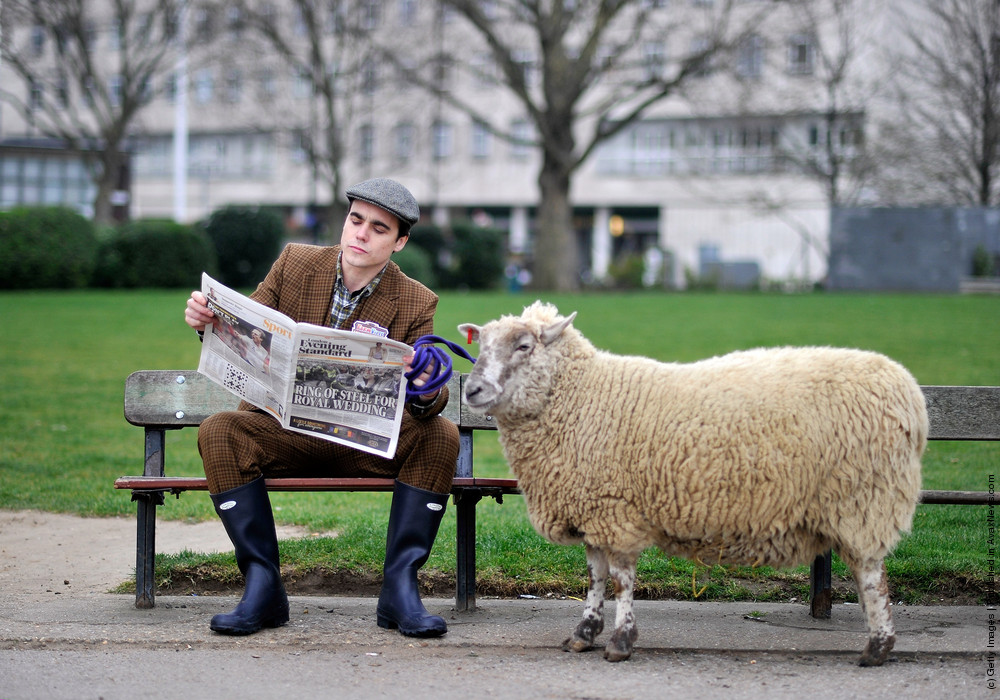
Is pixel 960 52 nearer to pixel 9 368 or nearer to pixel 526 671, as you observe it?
pixel 9 368

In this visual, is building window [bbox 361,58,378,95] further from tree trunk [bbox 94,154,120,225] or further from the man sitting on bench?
Result: the man sitting on bench

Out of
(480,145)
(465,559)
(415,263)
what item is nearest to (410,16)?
(415,263)

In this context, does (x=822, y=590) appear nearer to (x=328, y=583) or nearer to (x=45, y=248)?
(x=328, y=583)

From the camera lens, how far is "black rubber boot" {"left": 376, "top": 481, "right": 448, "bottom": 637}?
4152mm

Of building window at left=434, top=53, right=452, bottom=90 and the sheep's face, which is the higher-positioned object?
building window at left=434, top=53, right=452, bottom=90

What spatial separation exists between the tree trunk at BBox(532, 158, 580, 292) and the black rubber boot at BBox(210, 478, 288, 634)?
902 inches

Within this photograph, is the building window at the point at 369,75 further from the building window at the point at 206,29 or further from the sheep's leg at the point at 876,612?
the sheep's leg at the point at 876,612

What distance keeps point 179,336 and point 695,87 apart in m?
14.1

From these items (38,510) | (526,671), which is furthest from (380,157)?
(526,671)

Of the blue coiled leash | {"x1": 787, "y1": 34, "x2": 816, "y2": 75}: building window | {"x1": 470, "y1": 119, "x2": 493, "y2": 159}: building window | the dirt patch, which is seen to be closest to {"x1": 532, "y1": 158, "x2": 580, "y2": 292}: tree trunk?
{"x1": 787, "y1": 34, "x2": 816, "y2": 75}: building window

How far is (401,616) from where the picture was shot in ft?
13.5

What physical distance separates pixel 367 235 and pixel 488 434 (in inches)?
235

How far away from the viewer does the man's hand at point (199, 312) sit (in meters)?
4.15

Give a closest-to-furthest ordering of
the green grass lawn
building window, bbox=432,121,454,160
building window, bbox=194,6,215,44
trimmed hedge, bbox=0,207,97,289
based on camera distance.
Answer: the green grass lawn → trimmed hedge, bbox=0,207,97,289 → building window, bbox=194,6,215,44 → building window, bbox=432,121,454,160
